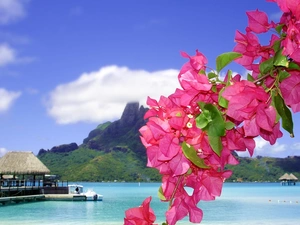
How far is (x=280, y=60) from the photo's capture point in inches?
26.2

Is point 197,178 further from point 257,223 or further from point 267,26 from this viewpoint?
point 257,223

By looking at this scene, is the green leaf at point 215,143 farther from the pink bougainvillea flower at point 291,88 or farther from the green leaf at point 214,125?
the pink bougainvillea flower at point 291,88

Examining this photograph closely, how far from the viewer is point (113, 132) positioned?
130000mm

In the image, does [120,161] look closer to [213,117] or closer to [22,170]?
[22,170]

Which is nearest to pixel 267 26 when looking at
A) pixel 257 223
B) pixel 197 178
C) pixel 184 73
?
pixel 184 73

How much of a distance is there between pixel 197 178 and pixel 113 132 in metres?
130

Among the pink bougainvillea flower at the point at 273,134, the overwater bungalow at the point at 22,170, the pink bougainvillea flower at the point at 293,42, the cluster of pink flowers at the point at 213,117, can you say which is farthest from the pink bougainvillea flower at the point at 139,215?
the overwater bungalow at the point at 22,170

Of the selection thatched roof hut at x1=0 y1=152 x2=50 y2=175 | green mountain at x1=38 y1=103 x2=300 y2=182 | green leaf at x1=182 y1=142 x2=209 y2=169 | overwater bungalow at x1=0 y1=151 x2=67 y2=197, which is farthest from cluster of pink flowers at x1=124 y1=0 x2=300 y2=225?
green mountain at x1=38 y1=103 x2=300 y2=182

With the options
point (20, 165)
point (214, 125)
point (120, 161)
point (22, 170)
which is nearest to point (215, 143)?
point (214, 125)

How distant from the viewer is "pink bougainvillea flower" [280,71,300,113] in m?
0.68

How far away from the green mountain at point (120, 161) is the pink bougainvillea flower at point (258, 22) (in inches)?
3602

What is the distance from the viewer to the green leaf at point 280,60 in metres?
0.65

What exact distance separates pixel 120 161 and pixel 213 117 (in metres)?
105

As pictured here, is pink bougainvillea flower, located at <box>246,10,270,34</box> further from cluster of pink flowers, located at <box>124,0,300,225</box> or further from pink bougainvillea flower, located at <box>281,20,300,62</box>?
pink bougainvillea flower, located at <box>281,20,300,62</box>
